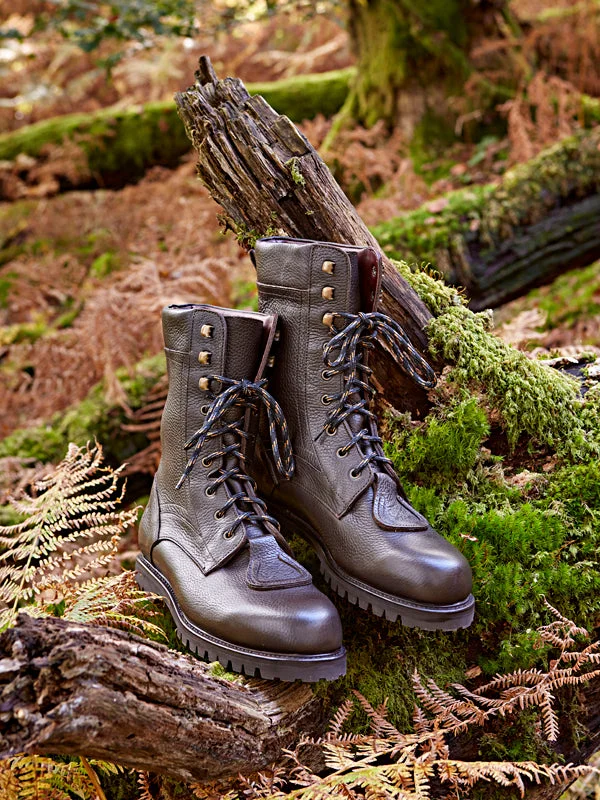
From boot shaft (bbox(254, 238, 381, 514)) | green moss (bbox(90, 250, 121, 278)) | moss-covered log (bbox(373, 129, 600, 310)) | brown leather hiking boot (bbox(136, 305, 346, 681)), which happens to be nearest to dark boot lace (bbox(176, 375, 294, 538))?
brown leather hiking boot (bbox(136, 305, 346, 681))

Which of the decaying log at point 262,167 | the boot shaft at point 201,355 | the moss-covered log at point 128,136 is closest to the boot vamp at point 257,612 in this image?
the boot shaft at point 201,355

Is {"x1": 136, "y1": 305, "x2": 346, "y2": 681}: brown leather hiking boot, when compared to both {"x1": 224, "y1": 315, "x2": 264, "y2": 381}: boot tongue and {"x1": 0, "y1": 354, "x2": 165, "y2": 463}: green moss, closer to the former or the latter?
{"x1": 224, "y1": 315, "x2": 264, "y2": 381}: boot tongue

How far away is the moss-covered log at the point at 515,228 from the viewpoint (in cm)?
473

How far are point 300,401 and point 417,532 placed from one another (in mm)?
606

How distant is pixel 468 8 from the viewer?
6.57 meters

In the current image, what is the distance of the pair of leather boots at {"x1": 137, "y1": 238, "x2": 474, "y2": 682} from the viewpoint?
206 centimetres

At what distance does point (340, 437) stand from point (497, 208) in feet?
10.3

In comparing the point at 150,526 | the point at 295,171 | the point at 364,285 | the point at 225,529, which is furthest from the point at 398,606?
the point at 295,171

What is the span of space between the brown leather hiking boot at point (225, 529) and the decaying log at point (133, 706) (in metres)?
0.16

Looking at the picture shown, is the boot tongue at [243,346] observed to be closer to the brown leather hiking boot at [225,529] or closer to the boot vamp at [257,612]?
the brown leather hiking boot at [225,529]

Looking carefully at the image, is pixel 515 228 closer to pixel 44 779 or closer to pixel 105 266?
pixel 105 266

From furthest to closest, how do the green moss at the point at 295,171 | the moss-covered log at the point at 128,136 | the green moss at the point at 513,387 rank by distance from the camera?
1. the moss-covered log at the point at 128,136
2. the green moss at the point at 513,387
3. the green moss at the point at 295,171

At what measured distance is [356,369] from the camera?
2467 mm

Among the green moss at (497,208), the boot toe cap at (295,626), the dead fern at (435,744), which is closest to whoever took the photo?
the dead fern at (435,744)
